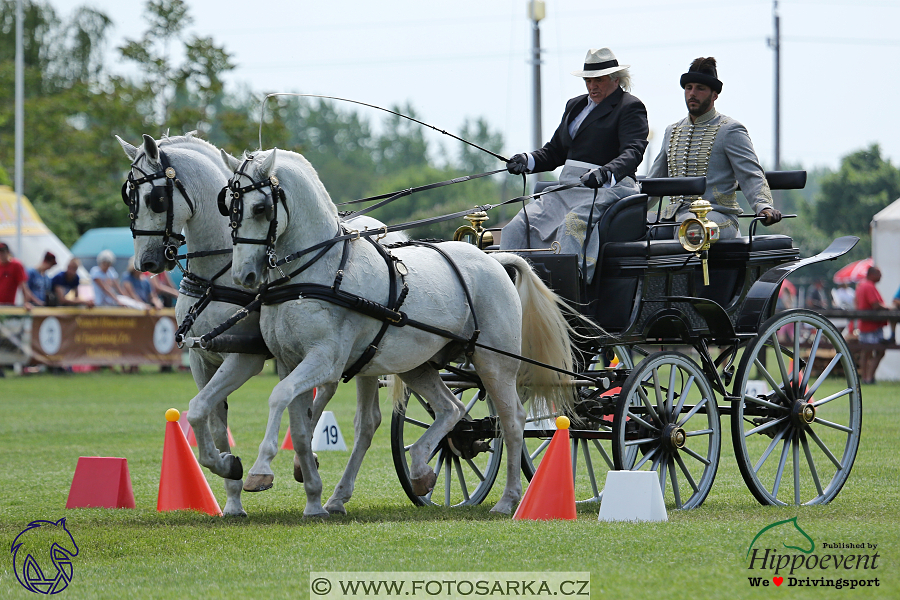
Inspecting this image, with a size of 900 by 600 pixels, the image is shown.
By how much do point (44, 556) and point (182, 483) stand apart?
5.25 feet

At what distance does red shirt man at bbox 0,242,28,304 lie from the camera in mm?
18578

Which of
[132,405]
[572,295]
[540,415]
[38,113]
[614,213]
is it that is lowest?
[132,405]

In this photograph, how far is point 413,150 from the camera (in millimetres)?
124312

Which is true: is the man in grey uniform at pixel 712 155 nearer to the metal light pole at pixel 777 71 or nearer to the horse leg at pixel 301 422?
the horse leg at pixel 301 422

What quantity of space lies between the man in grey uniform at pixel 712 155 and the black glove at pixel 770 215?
322 mm

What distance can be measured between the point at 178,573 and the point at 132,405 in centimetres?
1006

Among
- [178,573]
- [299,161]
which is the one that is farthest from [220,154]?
[178,573]

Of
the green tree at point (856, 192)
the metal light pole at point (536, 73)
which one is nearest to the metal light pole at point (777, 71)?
the metal light pole at point (536, 73)

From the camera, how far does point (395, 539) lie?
5637 mm

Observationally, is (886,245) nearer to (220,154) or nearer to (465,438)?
(465,438)

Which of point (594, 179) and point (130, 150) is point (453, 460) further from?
point (130, 150)

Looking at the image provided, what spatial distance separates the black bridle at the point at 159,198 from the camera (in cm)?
645

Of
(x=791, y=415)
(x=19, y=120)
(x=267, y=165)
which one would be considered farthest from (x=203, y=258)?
(x=19, y=120)

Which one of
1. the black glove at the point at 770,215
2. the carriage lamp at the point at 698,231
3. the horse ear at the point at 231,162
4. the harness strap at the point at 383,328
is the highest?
the horse ear at the point at 231,162
